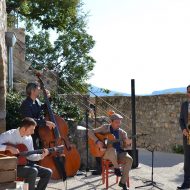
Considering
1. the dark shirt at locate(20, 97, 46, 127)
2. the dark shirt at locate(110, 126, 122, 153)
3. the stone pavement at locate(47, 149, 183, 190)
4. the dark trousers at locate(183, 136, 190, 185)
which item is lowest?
the stone pavement at locate(47, 149, 183, 190)

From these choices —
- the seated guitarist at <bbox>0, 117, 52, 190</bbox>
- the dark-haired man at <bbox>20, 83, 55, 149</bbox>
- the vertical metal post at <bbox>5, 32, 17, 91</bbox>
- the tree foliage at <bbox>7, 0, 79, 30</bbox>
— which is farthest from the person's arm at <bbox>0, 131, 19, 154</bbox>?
the tree foliage at <bbox>7, 0, 79, 30</bbox>

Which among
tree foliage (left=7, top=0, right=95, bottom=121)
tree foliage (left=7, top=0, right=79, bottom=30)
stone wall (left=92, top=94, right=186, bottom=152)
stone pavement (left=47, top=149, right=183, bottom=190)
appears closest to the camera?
stone pavement (left=47, top=149, right=183, bottom=190)

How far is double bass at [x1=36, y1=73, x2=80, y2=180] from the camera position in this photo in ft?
21.3

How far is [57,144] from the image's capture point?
6.46 metres

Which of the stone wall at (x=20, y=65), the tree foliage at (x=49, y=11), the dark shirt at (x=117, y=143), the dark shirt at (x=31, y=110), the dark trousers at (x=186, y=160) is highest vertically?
the tree foliage at (x=49, y=11)

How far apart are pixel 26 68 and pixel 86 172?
138 inches

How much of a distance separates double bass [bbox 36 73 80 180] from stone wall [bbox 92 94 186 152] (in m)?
6.35

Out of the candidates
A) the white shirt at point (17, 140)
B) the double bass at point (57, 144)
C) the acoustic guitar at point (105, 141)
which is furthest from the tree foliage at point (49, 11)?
the white shirt at point (17, 140)

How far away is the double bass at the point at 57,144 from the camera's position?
650cm

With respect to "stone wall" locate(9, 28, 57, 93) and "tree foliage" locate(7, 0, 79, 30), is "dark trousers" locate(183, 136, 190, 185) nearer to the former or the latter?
"stone wall" locate(9, 28, 57, 93)

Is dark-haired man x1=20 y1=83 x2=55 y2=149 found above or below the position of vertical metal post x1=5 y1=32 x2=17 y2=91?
below

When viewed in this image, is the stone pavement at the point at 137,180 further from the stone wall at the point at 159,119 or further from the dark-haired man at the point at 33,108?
the stone wall at the point at 159,119

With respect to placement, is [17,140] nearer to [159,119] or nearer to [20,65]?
[20,65]

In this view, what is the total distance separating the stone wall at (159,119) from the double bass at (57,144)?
6349mm
